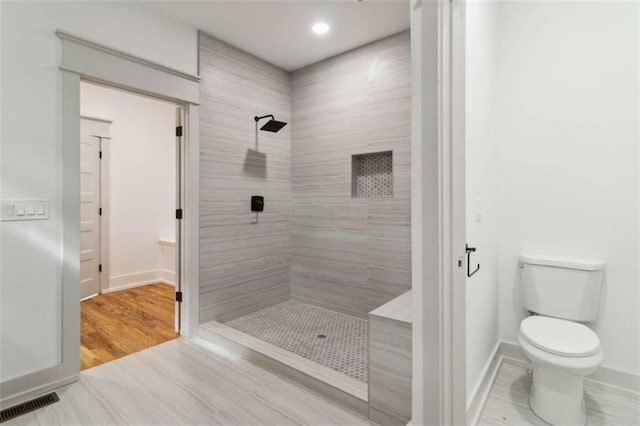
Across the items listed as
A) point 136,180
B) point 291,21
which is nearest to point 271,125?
point 291,21

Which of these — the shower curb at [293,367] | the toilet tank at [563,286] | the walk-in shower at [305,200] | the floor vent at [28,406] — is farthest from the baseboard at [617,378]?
the floor vent at [28,406]

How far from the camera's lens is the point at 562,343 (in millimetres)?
1658

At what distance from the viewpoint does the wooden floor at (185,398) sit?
171 centimetres

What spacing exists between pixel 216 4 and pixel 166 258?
345 cm

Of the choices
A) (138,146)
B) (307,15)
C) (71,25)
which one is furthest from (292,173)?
(138,146)

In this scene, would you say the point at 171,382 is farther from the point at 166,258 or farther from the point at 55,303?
the point at 166,258

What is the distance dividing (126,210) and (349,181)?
10.4 feet

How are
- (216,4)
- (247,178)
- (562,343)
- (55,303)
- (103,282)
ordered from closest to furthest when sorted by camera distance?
1. (562,343)
2. (55,303)
3. (216,4)
4. (247,178)
5. (103,282)

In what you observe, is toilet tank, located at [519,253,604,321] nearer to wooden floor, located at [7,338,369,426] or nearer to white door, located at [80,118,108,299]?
wooden floor, located at [7,338,369,426]

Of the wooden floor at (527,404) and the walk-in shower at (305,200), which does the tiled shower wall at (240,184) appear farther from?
the wooden floor at (527,404)

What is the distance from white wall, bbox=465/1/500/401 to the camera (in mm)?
1614

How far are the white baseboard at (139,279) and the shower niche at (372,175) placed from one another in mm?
3063

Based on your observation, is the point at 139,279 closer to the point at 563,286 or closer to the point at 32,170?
the point at 32,170

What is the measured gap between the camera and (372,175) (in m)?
3.02
